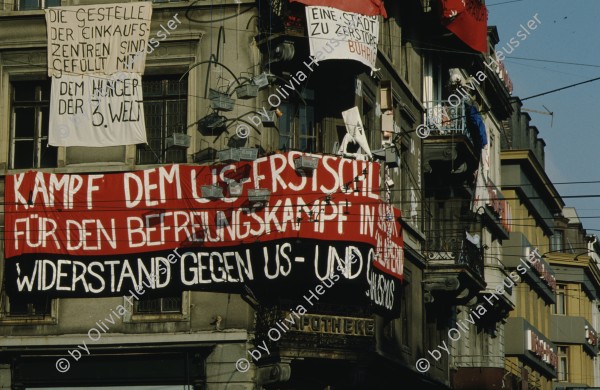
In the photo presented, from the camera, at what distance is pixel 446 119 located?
46.6 metres

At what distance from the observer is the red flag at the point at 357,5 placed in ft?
114

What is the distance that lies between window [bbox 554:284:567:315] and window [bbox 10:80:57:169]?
57627 mm

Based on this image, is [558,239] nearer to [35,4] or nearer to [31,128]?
[35,4]

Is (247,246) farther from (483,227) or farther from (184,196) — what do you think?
(483,227)

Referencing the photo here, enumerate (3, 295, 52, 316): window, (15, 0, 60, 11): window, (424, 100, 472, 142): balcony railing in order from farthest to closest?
1. (424, 100, 472, 142): balcony railing
2. (15, 0, 60, 11): window
3. (3, 295, 52, 316): window

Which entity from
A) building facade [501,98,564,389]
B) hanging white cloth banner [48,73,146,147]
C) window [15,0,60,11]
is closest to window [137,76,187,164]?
hanging white cloth banner [48,73,146,147]

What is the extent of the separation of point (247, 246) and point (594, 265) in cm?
6270

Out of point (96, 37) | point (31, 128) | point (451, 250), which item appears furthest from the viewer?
point (451, 250)

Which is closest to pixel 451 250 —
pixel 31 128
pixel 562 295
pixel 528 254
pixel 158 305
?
pixel 158 305

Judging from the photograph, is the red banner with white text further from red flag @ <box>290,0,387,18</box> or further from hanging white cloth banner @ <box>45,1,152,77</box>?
red flag @ <box>290,0,387,18</box>

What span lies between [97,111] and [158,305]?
16.1 ft

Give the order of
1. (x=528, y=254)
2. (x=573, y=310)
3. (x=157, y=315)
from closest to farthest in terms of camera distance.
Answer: (x=157, y=315), (x=528, y=254), (x=573, y=310)

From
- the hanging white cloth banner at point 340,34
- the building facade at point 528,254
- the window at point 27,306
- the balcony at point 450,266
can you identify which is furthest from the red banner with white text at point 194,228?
the building facade at point 528,254

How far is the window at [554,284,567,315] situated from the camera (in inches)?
3504
